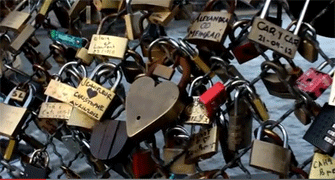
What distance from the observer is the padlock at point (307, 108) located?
3.06ft

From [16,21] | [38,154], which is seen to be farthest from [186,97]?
[16,21]

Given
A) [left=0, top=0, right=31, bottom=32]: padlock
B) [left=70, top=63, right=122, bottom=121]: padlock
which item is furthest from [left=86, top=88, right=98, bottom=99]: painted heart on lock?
[left=0, top=0, right=31, bottom=32]: padlock

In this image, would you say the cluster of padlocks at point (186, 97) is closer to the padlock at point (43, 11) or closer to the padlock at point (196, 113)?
the padlock at point (196, 113)

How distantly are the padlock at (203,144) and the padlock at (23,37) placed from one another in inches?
19.3

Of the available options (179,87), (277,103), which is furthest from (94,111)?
(277,103)

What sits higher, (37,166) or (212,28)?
(212,28)

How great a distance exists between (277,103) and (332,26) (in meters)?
0.42

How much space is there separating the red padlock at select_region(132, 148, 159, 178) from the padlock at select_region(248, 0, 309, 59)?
0.95 feet

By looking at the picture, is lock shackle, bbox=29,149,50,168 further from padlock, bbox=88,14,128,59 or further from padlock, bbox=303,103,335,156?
padlock, bbox=303,103,335,156

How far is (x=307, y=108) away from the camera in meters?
0.94

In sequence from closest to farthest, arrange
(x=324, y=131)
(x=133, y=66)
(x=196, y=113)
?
(x=324, y=131)
(x=196, y=113)
(x=133, y=66)

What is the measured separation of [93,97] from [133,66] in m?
0.10

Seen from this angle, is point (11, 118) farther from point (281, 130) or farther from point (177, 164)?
point (281, 130)

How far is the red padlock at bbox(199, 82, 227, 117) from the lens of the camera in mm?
964
